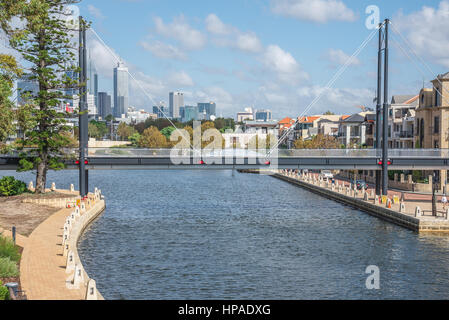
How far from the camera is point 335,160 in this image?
184ft

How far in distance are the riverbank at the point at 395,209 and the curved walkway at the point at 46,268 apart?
27.2 metres

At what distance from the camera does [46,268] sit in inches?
1041

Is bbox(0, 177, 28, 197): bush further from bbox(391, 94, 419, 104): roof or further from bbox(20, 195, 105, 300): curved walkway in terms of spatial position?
bbox(391, 94, 419, 104): roof

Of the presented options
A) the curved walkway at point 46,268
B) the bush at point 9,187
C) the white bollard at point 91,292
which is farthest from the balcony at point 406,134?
the white bollard at point 91,292

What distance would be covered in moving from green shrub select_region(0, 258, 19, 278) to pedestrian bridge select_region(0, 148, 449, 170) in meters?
27.5

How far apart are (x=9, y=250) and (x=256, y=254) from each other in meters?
14.9

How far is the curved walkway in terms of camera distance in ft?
72.5

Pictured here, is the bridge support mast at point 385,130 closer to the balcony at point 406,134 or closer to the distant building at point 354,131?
the balcony at point 406,134

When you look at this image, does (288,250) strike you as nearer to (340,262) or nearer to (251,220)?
(340,262)

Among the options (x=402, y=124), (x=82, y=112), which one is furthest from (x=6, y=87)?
(x=402, y=124)

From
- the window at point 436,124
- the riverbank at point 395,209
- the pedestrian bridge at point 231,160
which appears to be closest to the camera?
the riverbank at point 395,209

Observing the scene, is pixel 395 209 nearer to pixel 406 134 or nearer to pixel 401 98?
pixel 406 134

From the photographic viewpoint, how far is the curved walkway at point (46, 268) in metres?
22.1
